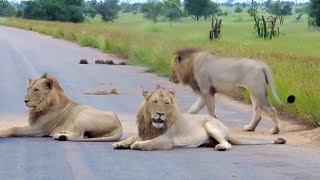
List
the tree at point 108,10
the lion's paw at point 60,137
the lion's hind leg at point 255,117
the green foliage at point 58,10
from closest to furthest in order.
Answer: the lion's paw at point 60,137 < the lion's hind leg at point 255,117 < the green foliage at point 58,10 < the tree at point 108,10

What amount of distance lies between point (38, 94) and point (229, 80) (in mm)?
3202

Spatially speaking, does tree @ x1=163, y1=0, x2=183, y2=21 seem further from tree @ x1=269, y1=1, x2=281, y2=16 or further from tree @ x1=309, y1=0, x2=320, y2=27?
tree @ x1=309, y1=0, x2=320, y2=27

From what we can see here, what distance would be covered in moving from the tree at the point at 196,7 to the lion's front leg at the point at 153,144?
311 feet

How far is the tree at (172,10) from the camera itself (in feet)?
367

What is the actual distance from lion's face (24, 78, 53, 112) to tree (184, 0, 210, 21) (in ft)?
308

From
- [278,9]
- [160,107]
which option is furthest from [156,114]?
[278,9]

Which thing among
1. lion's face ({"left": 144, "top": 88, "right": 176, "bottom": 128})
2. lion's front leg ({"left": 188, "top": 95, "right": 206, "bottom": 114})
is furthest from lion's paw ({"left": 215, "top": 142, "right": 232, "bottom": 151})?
lion's front leg ({"left": 188, "top": 95, "right": 206, "bottom": 114})

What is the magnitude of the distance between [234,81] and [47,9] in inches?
3492

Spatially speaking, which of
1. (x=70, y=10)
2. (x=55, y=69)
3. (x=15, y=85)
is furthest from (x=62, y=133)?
(x=70, y=10)

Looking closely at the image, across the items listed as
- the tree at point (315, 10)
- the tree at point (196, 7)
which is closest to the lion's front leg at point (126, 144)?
the tree at point (315, 10)

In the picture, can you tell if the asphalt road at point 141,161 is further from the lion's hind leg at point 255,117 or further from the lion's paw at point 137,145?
the lion's hind leg at point 255,117

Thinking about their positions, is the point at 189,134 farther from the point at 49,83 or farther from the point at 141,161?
the point at 49,83

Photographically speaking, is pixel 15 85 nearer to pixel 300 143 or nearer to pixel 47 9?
pixel 300 143

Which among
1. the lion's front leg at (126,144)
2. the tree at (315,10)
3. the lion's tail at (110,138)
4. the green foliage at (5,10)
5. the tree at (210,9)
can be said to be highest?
the lion's front leg at (126,144)
